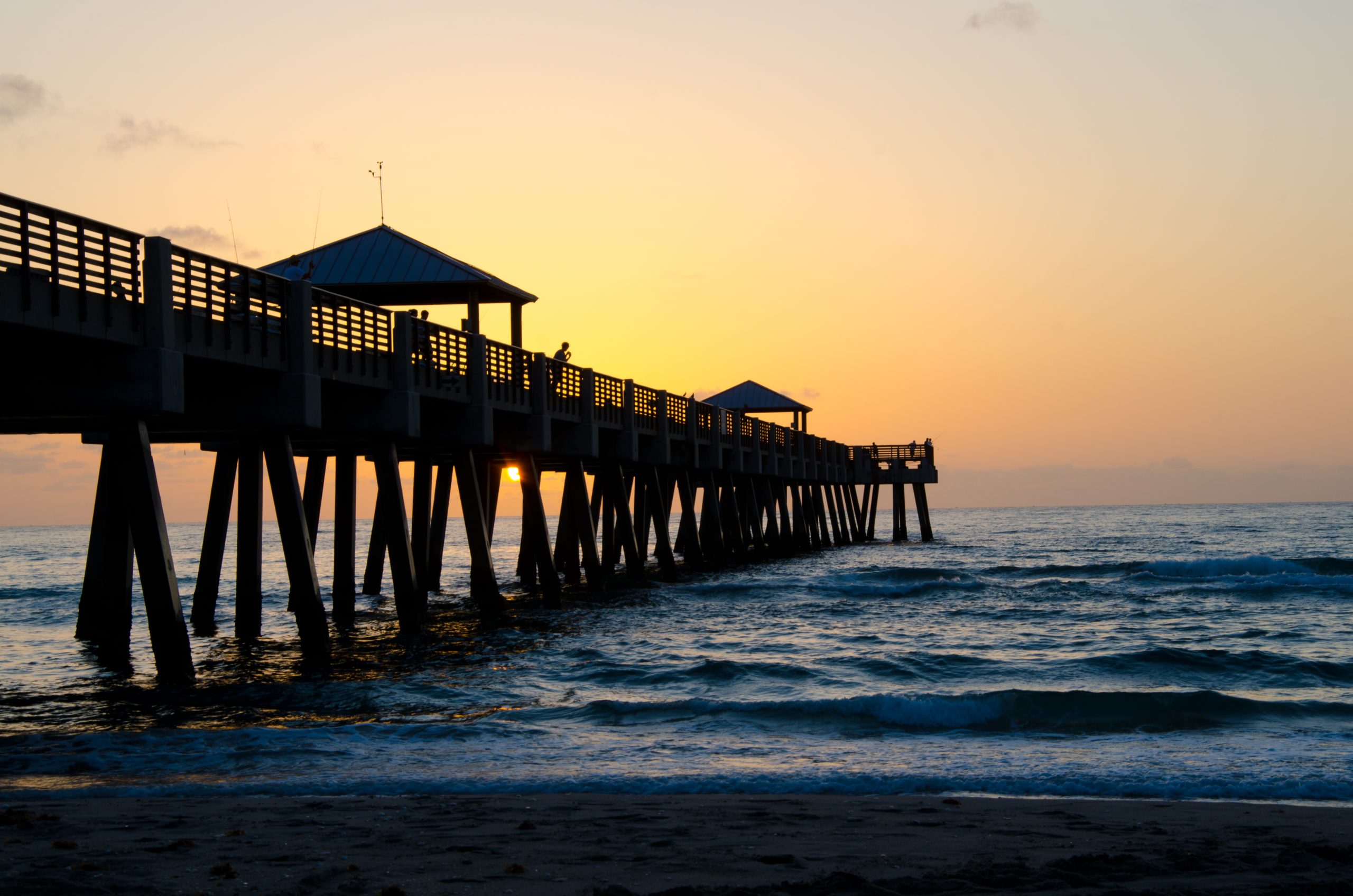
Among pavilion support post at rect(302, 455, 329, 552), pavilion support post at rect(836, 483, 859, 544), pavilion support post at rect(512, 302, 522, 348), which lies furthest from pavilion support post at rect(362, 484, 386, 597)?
pavilion support post at rect(836, 483, 859, 544)

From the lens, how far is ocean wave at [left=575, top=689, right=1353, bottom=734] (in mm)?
11906

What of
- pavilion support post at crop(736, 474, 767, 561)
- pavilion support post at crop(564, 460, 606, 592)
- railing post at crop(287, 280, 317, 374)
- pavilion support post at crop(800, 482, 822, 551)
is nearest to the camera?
railing post at crop(287, 280, 317, 374)

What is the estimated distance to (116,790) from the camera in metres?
8.17

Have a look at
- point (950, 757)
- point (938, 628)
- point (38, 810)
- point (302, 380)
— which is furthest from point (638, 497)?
point (38, 810)

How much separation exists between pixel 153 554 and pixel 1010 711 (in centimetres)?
886

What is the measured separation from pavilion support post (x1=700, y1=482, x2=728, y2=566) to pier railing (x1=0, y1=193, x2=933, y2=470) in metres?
9.89

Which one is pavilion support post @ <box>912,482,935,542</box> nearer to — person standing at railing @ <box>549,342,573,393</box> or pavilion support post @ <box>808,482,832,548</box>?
pavilion support post @ <box>808,482,832,548</box>

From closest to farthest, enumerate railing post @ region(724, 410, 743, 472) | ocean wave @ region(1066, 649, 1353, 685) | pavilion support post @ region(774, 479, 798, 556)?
ocean wave @ region(1066, 649, 1353, 685) → railing post @ region(724, 410, 743, 472) → pavilion support post @ region(774, 479, 798, 556)

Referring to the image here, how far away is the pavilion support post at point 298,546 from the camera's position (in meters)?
14.2

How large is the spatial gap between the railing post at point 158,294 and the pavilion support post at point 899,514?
172 ft

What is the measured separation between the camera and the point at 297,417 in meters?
13.6

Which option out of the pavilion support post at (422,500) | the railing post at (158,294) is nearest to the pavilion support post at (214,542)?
the pavilion support post at (422,500)

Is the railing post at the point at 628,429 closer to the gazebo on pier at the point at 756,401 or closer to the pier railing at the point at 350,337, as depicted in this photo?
the pier railing at the point at 350,337

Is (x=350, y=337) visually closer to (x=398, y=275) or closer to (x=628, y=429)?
(x=398, y=275)
